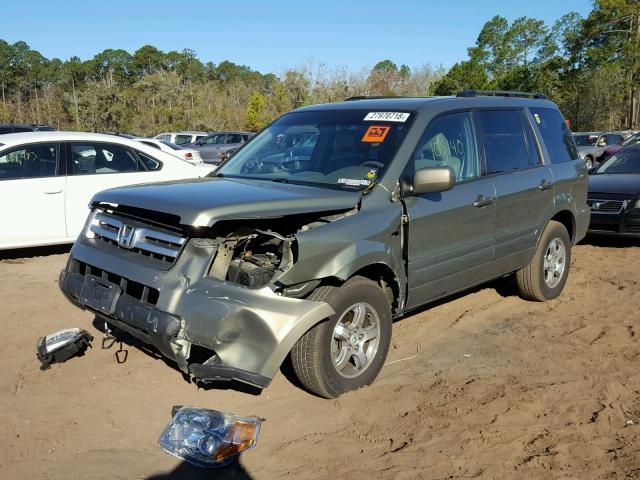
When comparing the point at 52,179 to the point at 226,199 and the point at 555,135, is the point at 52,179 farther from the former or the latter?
the point at 555,135

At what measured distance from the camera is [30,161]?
778 centimetres

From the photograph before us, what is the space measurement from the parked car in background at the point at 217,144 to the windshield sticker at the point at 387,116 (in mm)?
18657

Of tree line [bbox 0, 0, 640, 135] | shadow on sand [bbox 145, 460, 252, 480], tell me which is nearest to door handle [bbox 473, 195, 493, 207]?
shadow on sand [bbox 145, 460, 252, 480]

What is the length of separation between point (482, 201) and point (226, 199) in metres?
2.29

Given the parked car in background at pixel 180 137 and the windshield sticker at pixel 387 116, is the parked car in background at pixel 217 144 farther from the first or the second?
the windshield sticker at pixel 387 116

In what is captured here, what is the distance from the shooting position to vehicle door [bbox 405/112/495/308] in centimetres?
462

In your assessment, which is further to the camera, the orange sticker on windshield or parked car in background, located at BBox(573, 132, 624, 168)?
parked car in background, located at BBox(573, 132, 624, 168)

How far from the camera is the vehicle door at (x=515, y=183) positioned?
543cm

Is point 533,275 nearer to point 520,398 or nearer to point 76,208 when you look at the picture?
point 520,398

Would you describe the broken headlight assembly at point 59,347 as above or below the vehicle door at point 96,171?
below

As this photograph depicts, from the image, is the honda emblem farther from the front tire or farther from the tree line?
the tree line

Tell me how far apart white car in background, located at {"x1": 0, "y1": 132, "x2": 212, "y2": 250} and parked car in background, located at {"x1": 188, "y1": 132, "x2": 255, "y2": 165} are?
14880mm

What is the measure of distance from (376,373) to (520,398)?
962 mm

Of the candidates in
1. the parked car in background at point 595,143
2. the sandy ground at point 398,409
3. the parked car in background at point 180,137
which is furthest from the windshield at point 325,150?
the parked car in background at point 180,137
